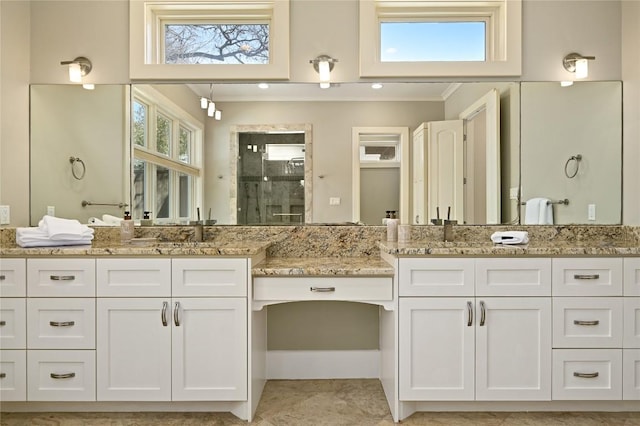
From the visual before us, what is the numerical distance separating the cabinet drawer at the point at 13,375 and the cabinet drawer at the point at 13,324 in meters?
0.04

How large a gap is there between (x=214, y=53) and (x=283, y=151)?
792mm

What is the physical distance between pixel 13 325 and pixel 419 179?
2413 millimetres

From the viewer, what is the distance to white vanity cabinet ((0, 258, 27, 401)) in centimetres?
202

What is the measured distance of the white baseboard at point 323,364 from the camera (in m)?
2.59

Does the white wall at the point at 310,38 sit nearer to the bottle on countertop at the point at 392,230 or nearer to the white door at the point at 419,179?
the white door at the point at 419,179

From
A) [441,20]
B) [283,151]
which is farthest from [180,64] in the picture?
[441,20]

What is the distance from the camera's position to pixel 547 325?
6.63 ft

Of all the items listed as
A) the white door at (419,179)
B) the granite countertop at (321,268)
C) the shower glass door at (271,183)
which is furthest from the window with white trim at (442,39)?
the granite countertop at (321,268)

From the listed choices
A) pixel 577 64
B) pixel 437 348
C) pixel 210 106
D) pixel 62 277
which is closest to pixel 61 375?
pixel 62 277

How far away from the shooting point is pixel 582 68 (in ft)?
8.23

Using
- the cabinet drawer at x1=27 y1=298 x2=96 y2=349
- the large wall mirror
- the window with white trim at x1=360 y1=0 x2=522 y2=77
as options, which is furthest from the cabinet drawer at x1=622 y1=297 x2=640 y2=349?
the cabinet drawer at x1=27 y1=298 x2=96 y2=349

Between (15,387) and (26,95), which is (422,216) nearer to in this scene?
(15,387)

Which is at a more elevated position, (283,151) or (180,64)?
(180,64)

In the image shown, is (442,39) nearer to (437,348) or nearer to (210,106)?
(210,106)
